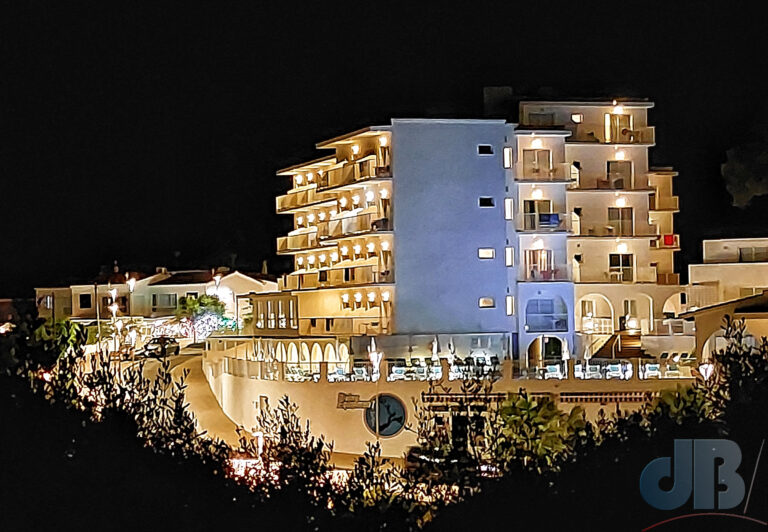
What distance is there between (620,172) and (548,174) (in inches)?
134

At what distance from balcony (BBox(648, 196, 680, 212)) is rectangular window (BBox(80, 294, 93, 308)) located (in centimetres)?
1955

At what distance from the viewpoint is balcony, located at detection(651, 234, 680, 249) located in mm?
49072

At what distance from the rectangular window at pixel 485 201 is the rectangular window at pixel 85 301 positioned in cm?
1870

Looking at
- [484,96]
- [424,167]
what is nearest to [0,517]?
[424,167]

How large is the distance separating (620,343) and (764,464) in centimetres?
1470

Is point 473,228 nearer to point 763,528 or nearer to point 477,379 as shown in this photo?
point 477,379

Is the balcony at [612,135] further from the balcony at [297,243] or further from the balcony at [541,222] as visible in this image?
the balcony at [297,243]

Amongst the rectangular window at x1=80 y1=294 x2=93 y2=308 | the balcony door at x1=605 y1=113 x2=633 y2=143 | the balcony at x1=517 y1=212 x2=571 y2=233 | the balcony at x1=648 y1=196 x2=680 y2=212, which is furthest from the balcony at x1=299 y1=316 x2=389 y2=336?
the rectangular window at x1=80 y1=294 x2=93 y2=308

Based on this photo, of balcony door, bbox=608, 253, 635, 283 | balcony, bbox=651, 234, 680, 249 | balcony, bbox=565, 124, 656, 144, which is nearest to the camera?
balcony door, bbox=608, 253, 635, 283

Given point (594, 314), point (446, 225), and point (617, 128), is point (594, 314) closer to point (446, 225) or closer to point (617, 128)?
point (617, 128)

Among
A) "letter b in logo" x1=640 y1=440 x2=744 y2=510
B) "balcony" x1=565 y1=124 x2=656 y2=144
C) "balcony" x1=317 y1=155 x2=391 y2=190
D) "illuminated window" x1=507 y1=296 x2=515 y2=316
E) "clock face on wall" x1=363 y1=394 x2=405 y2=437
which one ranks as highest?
"balcony" x1=565 y1=124 x2=656 y2=144

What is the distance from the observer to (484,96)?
46750mm

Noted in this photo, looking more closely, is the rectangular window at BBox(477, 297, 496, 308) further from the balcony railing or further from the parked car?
the parked car

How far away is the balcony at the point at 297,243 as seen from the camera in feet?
167
